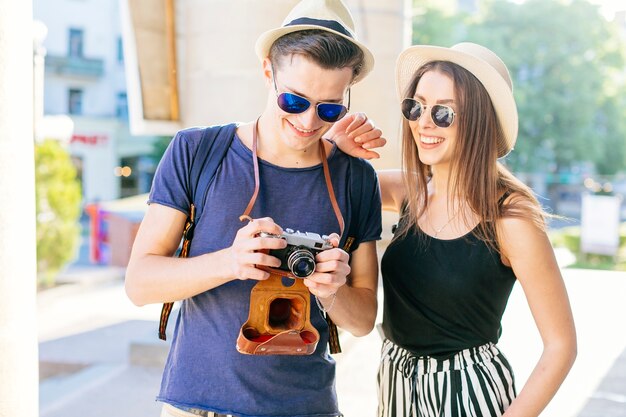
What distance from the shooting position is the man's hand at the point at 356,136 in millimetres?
2521

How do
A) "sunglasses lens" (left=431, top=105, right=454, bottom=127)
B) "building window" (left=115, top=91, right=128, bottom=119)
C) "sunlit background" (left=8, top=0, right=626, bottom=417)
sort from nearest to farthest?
"sunglasses lens" (left=431, top=105, right=454, bottom=127) < "sunlit background" (left=8, top=0, right=626, bottom=417) < "building window" (left=115, top=91, right=128, bottom=119)

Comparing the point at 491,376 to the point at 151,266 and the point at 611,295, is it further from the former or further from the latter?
the point at 611,295

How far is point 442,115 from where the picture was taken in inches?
101

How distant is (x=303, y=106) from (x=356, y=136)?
385mm

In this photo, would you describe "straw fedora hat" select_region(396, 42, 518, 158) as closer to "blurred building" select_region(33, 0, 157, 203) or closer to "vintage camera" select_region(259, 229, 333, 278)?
"vintage camera" select_region(259, 229, 333, 278)

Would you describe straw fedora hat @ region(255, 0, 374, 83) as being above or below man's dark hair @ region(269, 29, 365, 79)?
above

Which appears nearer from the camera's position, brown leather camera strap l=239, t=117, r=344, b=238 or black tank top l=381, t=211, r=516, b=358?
brown leather camera strap l=239, t=117, r=344, b=238

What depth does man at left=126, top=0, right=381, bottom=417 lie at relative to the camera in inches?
85.1

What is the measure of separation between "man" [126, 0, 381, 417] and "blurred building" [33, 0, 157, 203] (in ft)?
110

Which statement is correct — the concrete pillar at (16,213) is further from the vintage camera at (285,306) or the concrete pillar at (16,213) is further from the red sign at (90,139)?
the red sign at (90,139)

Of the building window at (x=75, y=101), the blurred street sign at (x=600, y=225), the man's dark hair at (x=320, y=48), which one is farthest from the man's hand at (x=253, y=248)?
the building window at (x=75, y=101)

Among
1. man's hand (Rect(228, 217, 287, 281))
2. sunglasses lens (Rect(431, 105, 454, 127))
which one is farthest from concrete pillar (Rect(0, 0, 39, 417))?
sunglasses lens (Rect(431, 105, 454, 127))

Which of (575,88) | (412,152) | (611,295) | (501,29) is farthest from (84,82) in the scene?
(412,152)

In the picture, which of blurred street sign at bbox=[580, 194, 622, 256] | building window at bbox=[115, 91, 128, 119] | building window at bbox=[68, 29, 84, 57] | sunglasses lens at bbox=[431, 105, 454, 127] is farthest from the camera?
building window at bbox=[115, 91, 128, 119]
